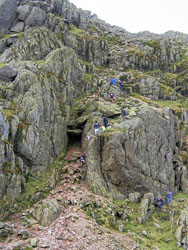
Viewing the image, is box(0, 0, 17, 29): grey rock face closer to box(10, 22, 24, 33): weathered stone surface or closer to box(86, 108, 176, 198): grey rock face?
box(10, 22, 24, 33): weathered stone surface

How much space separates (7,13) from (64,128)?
31.3 metres

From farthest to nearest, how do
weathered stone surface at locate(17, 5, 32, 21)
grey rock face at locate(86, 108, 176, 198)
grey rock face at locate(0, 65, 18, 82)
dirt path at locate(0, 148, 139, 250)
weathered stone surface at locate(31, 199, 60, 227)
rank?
weathered stone surface at locate(17, 5, 32, 21) → grey rock face at locate(0, 65, 18, 82) → grey rock face at locate(86, 108, 176, 198) → weathered stone surface at locate(31, 199, 60, 227) → dirt path at locate(0, 148, 139, 250)

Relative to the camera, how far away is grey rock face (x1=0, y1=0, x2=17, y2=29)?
49.5 m

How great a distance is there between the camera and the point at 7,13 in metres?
49.8

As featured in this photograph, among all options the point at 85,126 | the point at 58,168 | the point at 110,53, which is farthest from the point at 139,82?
the point at 58,168

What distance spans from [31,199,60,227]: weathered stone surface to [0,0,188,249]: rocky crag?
0.50 ft

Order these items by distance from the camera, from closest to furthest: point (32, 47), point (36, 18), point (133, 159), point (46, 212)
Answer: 1. point (46, 212)
2. point (133, 159)
3. point (32, 47)
4. point (36, 18)

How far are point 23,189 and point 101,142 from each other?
12646 millimetres

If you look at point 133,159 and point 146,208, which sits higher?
point 133,159

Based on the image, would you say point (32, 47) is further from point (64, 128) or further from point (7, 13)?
point (64, 128)

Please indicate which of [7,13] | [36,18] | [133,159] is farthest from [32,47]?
[133,159]

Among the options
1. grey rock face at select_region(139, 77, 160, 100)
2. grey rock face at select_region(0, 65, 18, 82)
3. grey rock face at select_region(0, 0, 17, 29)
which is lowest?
grey rock face at select_region(0, 65, 18, 82)

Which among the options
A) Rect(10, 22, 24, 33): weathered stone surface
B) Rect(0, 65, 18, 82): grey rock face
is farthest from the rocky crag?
Rect(10, 22, 24, 33): weathered stone surface

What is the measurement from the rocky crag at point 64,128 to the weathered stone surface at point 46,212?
0.50 feet
